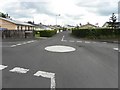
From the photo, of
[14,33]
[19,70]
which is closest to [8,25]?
[14,33]

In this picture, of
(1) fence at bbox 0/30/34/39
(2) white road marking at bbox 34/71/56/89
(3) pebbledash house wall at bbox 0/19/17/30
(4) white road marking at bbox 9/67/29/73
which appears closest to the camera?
(2) white road marking at bbox 34/71/56/89

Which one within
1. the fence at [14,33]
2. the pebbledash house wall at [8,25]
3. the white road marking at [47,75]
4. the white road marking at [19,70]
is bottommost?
the white road marking at [47,75]

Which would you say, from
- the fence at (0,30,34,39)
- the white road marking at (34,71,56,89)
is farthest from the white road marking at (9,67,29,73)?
the fence at (0,30,34,39)

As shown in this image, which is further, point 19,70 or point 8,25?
point 8,25

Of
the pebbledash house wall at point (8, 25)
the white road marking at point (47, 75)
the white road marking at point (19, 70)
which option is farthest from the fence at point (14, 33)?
the white road marking at point (47, 75)

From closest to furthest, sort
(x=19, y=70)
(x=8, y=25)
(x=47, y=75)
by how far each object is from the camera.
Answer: (x=47, y=75) → (x=19, y=70) → (x=8, y=25)

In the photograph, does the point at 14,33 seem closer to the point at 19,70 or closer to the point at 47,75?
the point at 19,70

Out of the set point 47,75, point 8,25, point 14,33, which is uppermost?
point 8,25

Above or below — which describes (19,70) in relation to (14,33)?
below

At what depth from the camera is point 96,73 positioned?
24.6 ft

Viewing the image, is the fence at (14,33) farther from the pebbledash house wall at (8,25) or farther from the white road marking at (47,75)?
the white road marking at (47,75)

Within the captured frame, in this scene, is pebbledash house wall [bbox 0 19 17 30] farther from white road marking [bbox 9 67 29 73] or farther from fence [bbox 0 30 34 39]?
white road marking [bbox 9 67 29 73]

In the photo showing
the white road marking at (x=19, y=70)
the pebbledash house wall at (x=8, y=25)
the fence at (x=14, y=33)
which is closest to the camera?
the white road marking at (x=19, y=70)

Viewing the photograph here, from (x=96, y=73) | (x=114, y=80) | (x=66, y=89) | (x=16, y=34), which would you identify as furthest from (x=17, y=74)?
(x=16, y=34)
